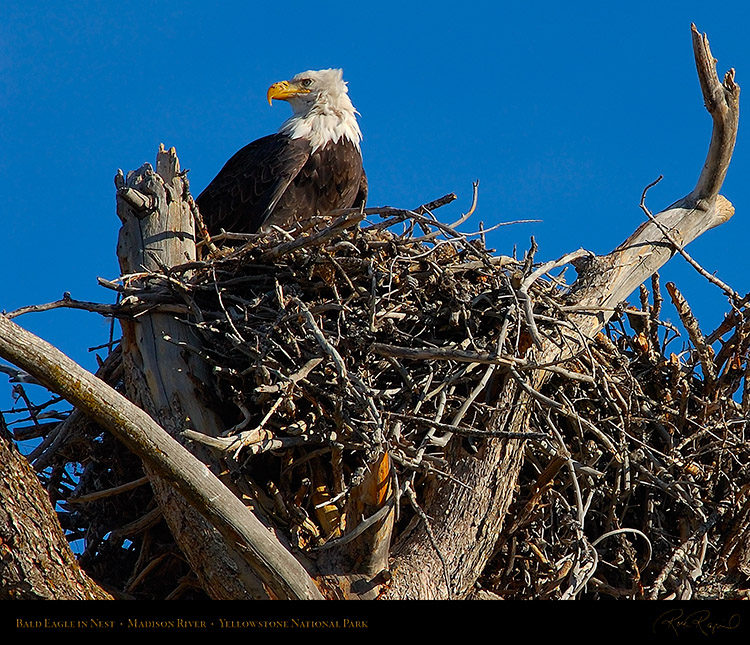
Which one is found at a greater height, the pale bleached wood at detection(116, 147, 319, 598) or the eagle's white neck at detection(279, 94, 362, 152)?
the eagle's white neck at detection(279, 94, 362, 152)

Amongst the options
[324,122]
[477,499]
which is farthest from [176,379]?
[324,122]

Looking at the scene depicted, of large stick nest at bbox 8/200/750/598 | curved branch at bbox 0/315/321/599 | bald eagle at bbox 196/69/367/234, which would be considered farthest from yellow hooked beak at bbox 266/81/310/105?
curved branch at bbox 0/315/321/599

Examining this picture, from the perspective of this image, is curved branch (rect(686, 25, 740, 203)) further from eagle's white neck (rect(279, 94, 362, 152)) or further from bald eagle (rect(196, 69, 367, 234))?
eagle's white neck (rect(279, 94, 362, 152))

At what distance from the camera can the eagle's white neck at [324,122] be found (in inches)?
288

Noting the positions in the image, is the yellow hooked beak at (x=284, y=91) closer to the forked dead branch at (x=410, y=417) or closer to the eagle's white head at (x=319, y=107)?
the eagle's white head at (x=319, y=107)

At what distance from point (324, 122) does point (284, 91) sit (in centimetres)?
60

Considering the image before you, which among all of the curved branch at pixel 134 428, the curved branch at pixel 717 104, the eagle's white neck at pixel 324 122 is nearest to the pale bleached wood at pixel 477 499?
the curved branch at pixel 717 104

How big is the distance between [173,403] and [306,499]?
78 cm

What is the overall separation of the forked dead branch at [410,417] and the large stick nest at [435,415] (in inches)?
0.5

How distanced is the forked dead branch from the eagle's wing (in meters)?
1.06

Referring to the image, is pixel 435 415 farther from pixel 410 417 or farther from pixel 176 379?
pixel 176 379

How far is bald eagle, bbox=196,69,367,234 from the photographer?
268 inches

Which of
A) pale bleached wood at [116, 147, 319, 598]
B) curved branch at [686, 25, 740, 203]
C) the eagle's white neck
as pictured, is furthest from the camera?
the eagle's white neck

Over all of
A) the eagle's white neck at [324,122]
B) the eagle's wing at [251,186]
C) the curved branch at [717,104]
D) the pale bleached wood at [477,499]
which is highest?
the eagle's white neck at [324,122]
